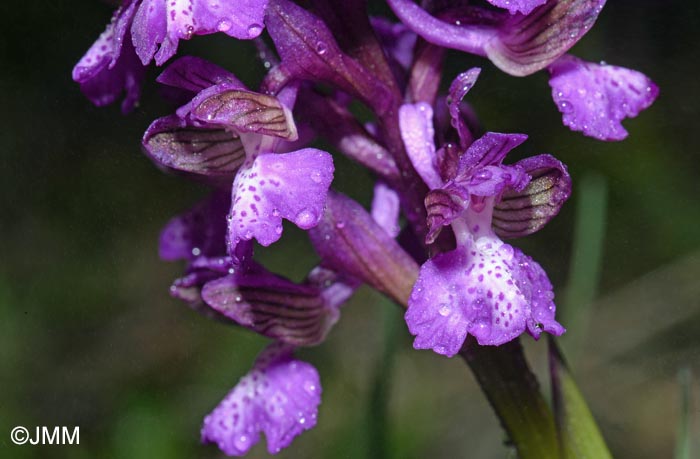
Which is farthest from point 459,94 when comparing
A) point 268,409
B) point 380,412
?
point 380,412

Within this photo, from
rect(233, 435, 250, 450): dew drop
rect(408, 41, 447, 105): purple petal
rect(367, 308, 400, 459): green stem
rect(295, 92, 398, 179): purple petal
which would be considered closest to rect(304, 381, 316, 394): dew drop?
rect(233, 435, 250, 450): dew drop

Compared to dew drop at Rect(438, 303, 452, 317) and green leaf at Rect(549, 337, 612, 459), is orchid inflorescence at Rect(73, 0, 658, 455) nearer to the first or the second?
dew drop at Rect(438, 303, 452, 317)

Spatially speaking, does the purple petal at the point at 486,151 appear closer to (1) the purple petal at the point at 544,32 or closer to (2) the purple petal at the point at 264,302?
(1) the purple petal at the point at 544,32

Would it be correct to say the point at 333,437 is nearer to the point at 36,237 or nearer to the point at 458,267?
the point at 36,237

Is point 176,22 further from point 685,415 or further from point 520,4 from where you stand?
point 685,415

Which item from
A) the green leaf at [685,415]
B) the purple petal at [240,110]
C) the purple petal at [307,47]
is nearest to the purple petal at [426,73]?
the purple petal at [307,47]

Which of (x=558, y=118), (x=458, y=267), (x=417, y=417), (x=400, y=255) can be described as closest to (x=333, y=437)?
(x=417, y=417)
